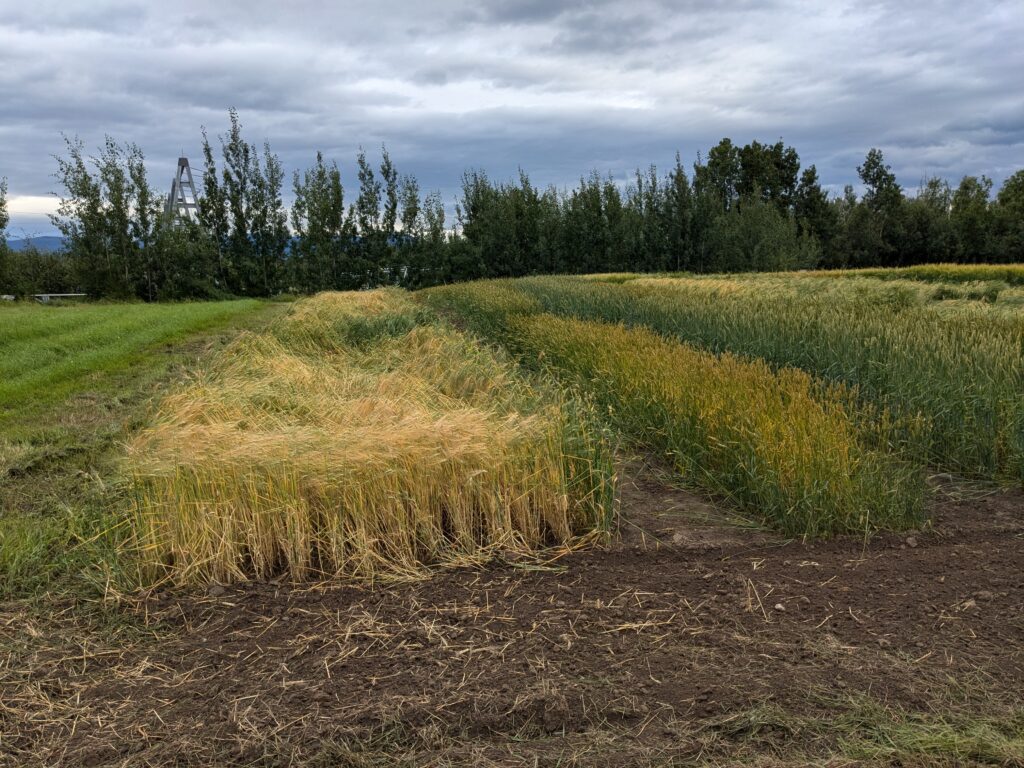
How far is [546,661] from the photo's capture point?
9.14 ft

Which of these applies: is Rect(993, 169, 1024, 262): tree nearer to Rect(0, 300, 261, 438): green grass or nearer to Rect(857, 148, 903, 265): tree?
Rect(857, 148, 903, 265): tree

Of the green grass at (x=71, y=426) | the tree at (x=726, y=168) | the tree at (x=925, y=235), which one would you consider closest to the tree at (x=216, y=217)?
the green grass at (x=71, y=426)

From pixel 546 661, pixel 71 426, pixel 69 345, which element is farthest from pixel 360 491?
pixel 69 345

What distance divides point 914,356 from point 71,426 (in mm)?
7477

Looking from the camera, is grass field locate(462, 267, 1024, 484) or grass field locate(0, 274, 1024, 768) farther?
grass field locate(462, 267, 1024, 484)

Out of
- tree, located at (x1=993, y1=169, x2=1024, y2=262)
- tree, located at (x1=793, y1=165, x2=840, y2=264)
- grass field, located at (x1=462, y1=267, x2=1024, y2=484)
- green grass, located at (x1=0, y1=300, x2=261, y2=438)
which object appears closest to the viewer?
grass field, located at (x1=462, y1=267, x2=1024, y2=484)

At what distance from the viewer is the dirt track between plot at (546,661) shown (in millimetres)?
2367

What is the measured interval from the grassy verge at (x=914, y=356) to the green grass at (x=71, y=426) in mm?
5123

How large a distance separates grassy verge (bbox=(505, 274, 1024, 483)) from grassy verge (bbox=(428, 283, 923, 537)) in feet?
1.31

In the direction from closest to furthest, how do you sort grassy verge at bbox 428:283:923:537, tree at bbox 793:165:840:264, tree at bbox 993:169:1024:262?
1. grassy verge at bbox 428:283:923:537
2. tree at bbox 993:169:1024:262
3. tree at bbox 793:165:840:264

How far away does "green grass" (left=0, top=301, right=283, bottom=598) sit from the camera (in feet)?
12.1

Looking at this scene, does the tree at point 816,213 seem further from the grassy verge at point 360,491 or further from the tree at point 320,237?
the grassy verge at point 360,491

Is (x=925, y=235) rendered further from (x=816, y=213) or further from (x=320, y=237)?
(x=320, y=237)

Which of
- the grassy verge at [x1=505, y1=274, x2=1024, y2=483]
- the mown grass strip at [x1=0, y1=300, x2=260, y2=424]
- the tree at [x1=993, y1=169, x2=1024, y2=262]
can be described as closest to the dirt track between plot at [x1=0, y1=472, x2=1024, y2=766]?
the grassy verge at [x1=505, y1=274, x2=1024, y2=483]
